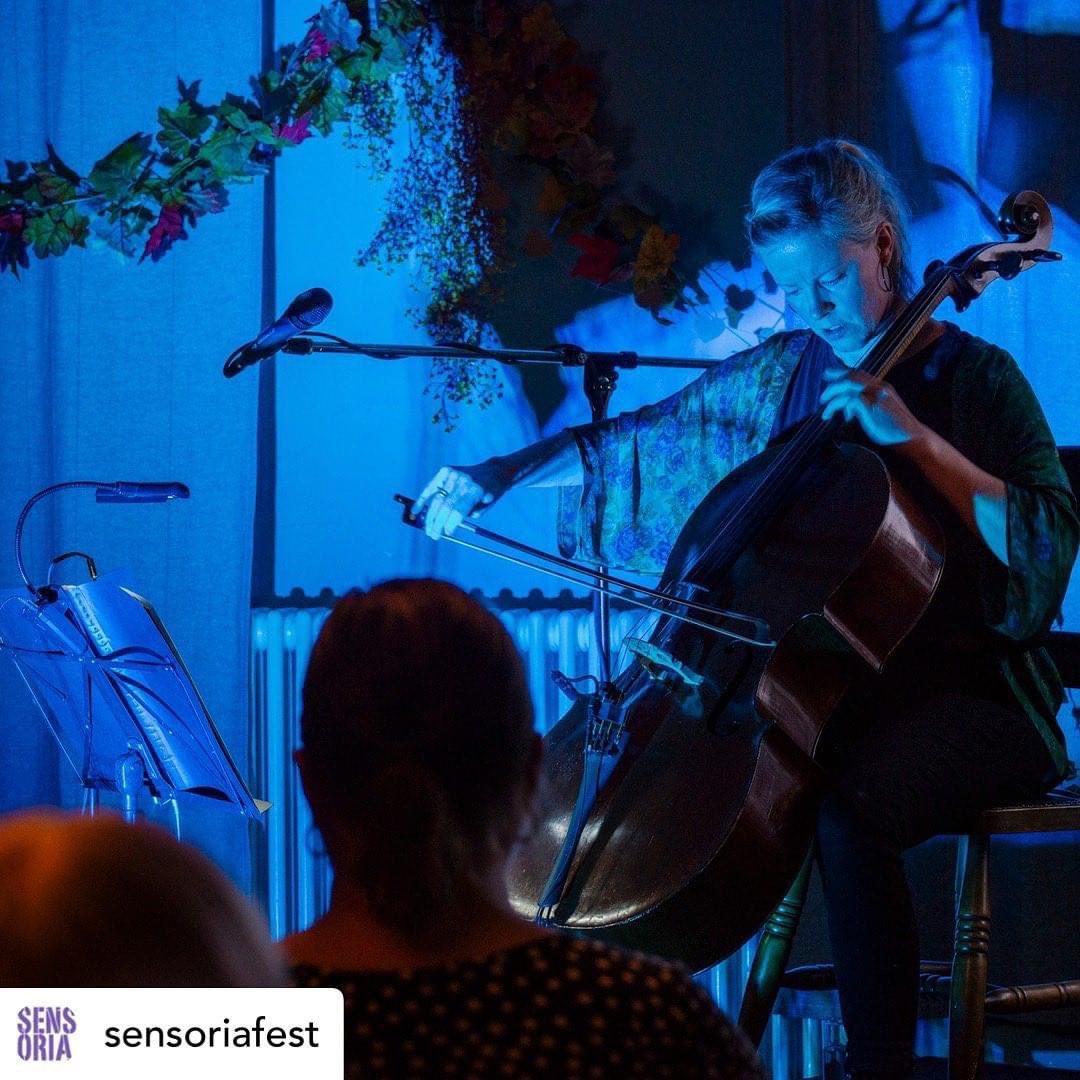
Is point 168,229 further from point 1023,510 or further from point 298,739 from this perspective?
point 1023,510

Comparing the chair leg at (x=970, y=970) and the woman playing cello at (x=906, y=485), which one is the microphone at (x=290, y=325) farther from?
the chair leg at (x=970, y=970)

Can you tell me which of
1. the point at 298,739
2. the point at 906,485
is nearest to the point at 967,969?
the point at 906,485

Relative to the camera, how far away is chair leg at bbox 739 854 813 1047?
1.84m

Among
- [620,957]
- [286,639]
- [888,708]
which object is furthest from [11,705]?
[620,957]

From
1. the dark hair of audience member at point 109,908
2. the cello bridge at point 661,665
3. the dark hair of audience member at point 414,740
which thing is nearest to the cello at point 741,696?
the cello bridge at point 661,665

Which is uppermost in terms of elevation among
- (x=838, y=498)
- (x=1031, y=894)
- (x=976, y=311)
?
(x=976, y=311)

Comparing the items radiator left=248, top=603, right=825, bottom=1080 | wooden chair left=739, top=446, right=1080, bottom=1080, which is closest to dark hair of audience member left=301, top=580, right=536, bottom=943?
wooden chair left=739, top=446, right=1080, bottom=1080

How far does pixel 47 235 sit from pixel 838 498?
5.22 feet

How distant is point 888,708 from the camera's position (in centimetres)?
178

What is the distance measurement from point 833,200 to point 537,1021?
1.47m

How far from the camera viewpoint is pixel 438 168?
256 centimetres

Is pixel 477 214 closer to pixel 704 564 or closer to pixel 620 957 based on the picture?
pixel 704 564

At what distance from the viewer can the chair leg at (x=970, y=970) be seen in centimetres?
168

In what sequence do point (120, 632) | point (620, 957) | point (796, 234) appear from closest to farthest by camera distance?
point (620, 957), point (120, 632), point (796, 234)
